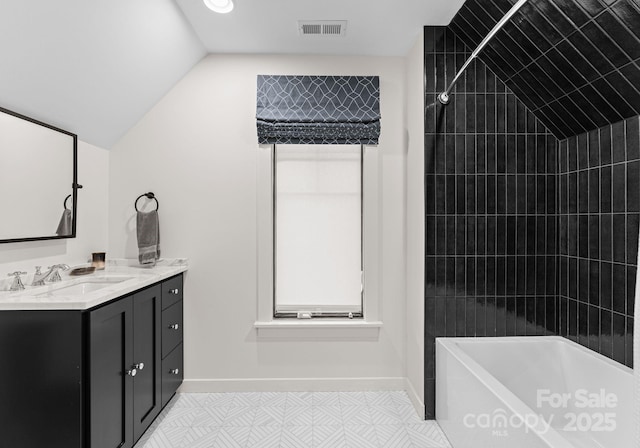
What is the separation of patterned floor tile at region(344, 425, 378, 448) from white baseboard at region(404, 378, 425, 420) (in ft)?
1.07

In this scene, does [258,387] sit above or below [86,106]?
below

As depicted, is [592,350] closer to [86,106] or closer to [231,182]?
[231,182]

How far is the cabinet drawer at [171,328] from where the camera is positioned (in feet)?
7.94

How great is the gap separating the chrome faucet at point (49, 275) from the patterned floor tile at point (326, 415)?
5.64 ft

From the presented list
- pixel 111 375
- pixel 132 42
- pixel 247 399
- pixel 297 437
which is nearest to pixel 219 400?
pixel 247 399

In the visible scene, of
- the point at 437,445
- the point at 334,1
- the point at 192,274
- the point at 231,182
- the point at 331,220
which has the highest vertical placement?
the point at 334,1

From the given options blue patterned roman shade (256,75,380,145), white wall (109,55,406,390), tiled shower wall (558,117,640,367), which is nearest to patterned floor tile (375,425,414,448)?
white wall (109,55,406,390)

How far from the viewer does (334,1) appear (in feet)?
7.11

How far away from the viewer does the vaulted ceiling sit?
1.72 meters

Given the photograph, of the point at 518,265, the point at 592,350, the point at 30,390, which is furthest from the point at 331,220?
the point at 30,390

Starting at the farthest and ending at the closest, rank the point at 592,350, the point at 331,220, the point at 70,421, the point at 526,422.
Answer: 1. the point at 331,220
2. the point at 592,350
3. the point at 70,421
4. the point at 526,422

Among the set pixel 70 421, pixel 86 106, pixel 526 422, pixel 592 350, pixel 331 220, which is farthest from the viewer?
pixel 331 220

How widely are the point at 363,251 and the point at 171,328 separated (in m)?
1.40

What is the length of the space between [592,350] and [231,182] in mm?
2433
